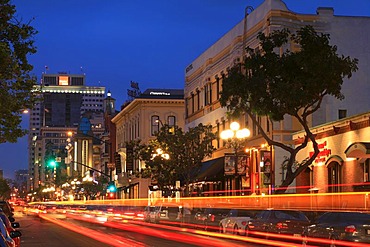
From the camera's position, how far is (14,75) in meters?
23.1

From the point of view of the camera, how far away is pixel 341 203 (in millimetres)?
34062

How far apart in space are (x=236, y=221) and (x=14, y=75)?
1373 centimetres

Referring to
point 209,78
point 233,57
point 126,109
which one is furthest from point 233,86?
point 126,109

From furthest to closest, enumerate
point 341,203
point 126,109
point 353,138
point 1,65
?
point 126,109
point 353,138
point 341,203
point 1,65

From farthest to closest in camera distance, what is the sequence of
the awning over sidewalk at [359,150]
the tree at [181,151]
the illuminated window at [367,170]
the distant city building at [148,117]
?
the distant city building at [148,117]
the tree at [181,151]
the illuminated window at [367,170]
the awning over sidewalk at [359,150]

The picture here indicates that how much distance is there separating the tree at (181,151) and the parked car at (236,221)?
19.2 m

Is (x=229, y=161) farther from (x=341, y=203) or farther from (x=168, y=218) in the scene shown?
(x=341, y=203)

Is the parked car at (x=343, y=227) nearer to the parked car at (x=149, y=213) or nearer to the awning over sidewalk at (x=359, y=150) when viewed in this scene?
the awning over sidewalk at (x=359, y=150)

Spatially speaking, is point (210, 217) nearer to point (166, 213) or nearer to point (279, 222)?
point (166, 213)

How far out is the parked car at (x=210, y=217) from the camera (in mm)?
36750

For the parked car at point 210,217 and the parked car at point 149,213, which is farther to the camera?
the parked car at point 149,213

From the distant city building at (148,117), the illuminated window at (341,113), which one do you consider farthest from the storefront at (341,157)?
the distant city building at (148,117)

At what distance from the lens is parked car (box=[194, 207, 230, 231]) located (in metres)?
36.8

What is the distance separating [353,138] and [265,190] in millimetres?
10074
